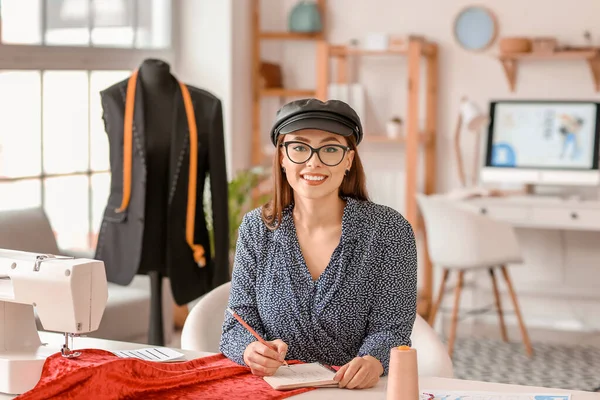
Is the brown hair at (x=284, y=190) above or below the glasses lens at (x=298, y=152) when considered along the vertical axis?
below

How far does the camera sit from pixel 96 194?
4.98m

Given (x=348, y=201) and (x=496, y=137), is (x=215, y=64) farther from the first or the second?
(x=348, y=201)

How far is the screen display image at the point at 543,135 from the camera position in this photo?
5.23m

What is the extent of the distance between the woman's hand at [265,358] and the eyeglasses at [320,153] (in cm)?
39

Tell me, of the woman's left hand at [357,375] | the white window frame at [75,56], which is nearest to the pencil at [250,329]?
the woman's left hand at [357,375]

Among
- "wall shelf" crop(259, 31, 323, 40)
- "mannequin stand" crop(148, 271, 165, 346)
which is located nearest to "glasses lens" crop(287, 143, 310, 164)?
"mannequin stand" crop(148, 271, 165, 346)

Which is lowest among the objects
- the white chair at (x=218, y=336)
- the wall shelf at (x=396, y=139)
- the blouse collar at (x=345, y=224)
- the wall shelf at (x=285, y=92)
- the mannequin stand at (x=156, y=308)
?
the mannequin stand at (x=156, y=308)

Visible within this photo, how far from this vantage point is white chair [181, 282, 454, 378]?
2252 millimetres

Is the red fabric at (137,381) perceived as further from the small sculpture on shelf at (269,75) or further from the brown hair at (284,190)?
the small sculpture on shelf at (269,75)

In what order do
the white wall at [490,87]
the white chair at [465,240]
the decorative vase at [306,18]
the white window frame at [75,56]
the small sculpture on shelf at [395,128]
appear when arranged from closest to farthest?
the white window frame at [75,56] < the white chair at [465,240] < the white wall at [490,87] < the small sculpture on shelf at [395,128] < the decorative vase at [306,18]

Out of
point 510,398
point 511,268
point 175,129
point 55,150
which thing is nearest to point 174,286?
point 175,129

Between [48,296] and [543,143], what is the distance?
12.8ft

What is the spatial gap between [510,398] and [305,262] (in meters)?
0.53

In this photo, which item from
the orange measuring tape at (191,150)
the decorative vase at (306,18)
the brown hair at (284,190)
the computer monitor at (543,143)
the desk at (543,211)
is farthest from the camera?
the decorative vase at (306,18)
